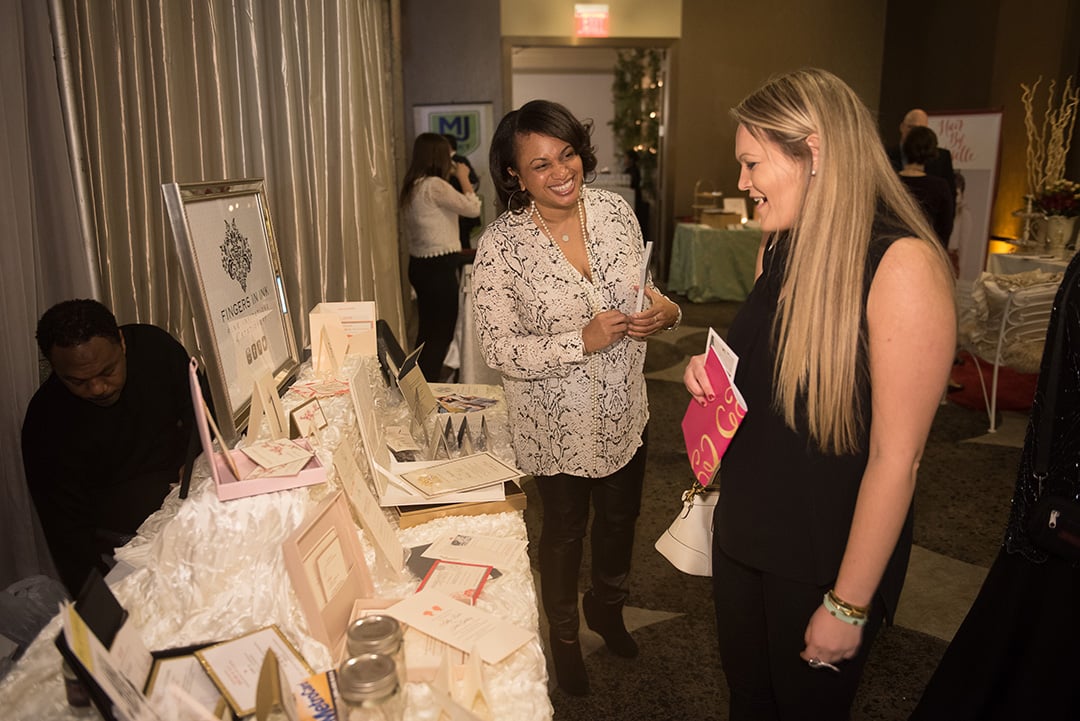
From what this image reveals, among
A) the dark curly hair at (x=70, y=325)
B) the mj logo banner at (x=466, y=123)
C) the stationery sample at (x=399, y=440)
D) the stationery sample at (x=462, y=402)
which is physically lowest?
the stationery sample at (x=462, y=402)

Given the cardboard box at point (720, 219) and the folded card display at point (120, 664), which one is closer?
the folded card display at point (120, 664)

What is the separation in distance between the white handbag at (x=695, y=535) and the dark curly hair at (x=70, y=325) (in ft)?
4.29

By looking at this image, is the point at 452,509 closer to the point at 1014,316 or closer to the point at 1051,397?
the point at 1051,397

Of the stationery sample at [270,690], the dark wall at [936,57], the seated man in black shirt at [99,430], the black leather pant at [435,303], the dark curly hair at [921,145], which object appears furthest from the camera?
the dark wall at [936,57]

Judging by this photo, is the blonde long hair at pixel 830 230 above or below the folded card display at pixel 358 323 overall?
above

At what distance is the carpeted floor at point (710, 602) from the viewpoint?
208cm

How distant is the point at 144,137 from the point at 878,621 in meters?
2.13

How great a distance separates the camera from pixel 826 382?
1.08m

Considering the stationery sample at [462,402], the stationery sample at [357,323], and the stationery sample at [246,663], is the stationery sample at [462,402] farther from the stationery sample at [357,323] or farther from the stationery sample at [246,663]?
the stationery sample at [246,663]

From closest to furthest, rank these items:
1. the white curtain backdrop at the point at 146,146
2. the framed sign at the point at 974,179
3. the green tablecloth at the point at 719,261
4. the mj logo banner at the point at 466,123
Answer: the white curtain backdrop at the point at 146,146 < the framed sign at the point at 974,179 < the mj logo banner at the point at 466,123 < the green tablecloth at the point at 719,261

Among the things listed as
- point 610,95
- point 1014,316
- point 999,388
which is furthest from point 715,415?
point 610,95

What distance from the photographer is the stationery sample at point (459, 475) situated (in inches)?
66.1

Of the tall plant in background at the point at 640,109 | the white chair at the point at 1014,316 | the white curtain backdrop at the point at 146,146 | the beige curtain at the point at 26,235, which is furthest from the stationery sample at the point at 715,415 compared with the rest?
the tall plant in background at the point at 640,109

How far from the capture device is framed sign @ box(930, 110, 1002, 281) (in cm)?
607
